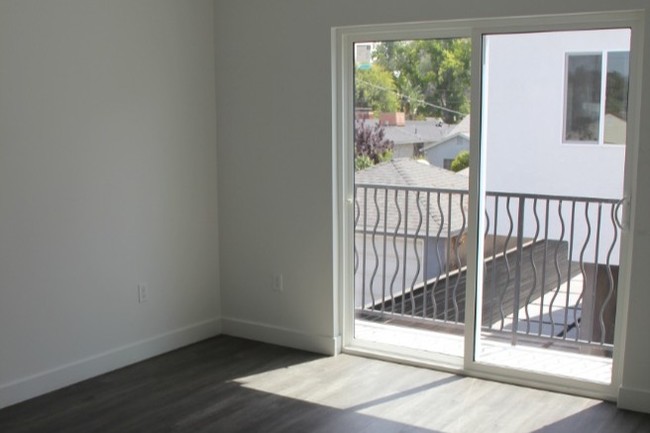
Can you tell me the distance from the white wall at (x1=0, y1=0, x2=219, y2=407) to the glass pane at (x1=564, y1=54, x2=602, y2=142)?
2.40m

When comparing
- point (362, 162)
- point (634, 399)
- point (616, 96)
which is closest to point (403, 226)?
point (362, 162)

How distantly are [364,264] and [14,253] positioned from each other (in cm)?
221

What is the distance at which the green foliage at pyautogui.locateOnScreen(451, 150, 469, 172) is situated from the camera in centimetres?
445

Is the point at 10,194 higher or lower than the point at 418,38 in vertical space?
lower

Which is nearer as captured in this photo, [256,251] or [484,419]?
[484,419]

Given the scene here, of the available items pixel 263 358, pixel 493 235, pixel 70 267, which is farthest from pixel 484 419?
pixel 70 267

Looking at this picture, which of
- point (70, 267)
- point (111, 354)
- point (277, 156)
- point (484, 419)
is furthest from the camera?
point (277, 156)

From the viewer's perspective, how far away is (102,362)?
4492 millimetres

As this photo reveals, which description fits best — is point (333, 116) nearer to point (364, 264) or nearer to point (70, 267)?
point (364, 264)

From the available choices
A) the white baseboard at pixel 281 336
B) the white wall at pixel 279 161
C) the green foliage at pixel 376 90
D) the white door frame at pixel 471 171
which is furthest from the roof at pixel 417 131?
the white baseboard at pixel 281 336

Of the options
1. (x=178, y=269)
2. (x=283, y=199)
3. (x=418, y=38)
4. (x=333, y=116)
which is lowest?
(x=178, y=269)

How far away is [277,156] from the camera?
16.3ft

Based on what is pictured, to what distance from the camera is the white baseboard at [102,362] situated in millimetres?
4031

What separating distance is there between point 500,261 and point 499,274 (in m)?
0.09
